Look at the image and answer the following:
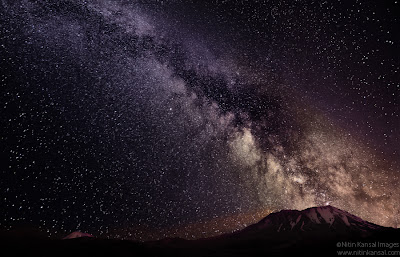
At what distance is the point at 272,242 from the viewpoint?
176ft

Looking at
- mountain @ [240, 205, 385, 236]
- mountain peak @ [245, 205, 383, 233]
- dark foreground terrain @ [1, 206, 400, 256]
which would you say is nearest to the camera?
dark foreground terrain @ [1, 206, 400, 256]

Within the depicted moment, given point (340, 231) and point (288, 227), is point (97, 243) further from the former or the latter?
point (340, 231)

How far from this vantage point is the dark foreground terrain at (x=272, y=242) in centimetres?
3753

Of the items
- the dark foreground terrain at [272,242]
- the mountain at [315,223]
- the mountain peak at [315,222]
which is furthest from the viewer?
the mountain peak at [315,222]

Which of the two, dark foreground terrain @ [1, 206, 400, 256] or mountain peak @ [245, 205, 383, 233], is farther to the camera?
mountain peak @ [245, 205, 383, 233]

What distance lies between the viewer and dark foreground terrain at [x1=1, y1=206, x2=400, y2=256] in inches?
1478

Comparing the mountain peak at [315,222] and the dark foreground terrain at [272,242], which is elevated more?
the mountain peak at [315,222]

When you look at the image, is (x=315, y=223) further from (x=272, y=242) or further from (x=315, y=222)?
(x=272, y=242)

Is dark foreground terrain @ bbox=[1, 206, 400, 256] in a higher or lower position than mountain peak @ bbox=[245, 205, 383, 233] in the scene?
lower

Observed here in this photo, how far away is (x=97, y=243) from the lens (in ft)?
141

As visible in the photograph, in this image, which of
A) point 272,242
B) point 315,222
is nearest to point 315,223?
point 315,222

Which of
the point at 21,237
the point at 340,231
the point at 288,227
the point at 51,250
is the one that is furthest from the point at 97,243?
the point at 340,231

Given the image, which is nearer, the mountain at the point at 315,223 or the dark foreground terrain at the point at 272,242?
the dark foreground terrain at the point at 272,242

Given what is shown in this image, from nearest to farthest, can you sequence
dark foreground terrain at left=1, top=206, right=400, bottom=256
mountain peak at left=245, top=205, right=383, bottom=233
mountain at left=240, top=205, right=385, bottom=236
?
1. dark foreground terrain at left=1, top=206, right=400, bottom=256
2. mountain at left=240, top=205, right=385, bottom=236
3. mountain peak at left=245, top=205, right=383, bottom=233
